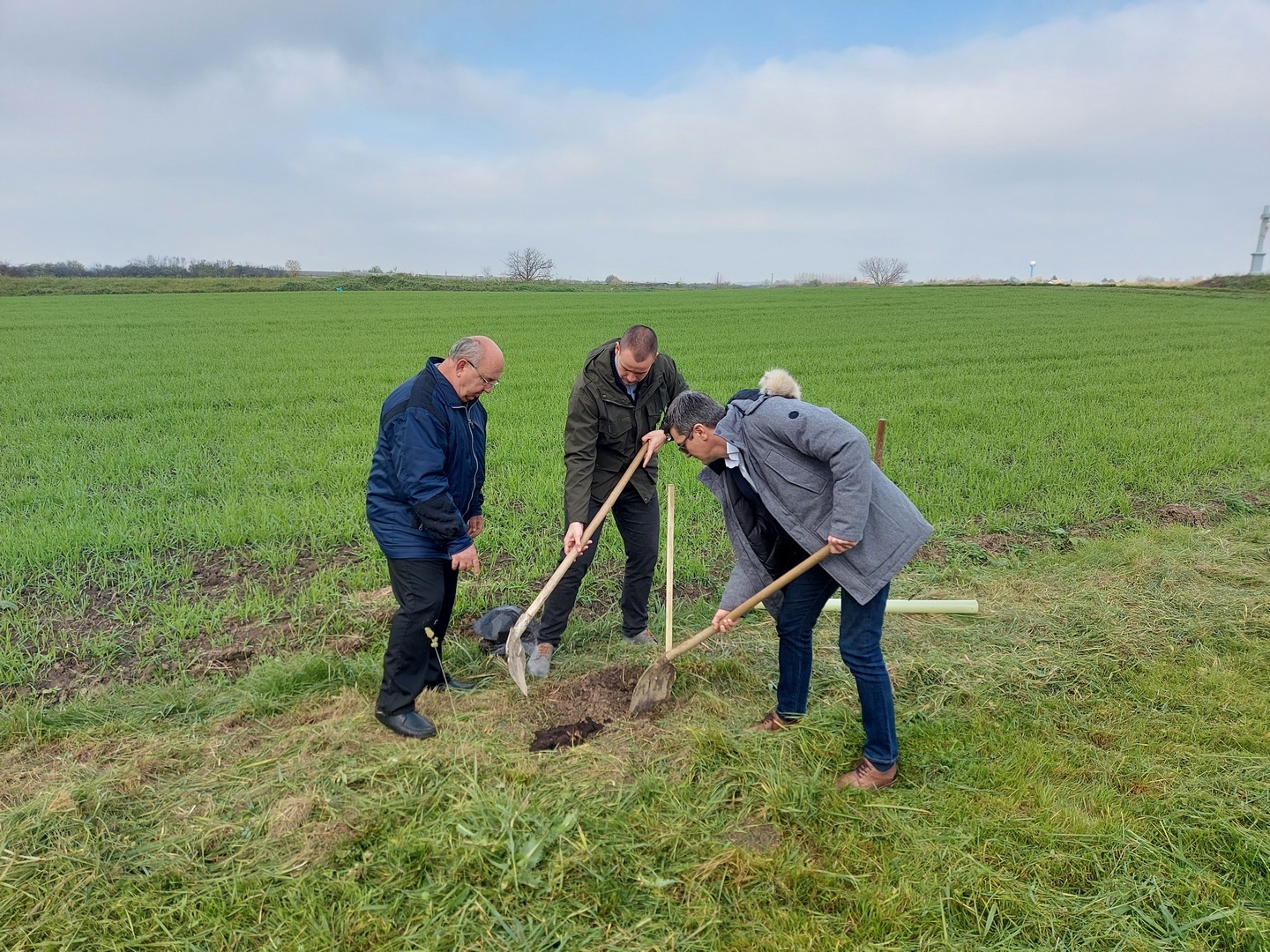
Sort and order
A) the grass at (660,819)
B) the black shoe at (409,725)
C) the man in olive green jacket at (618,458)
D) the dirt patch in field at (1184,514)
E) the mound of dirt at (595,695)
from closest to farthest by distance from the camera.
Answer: the grass at (660,819) → the black shoe at (409,725) → the mound of dirt at (595,695) → the man in olive green jacket at (618,458) → the dirt patch in field at (1184,514)

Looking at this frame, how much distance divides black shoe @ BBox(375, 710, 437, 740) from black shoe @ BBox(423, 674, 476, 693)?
366 millimetres

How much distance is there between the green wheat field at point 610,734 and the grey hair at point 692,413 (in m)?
1.43

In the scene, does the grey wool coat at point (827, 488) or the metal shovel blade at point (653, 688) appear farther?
the metal shovel blade at point (653, 688)

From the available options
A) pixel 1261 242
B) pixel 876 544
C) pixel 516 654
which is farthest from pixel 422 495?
pixel 1261 242

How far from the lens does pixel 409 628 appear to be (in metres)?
3.41

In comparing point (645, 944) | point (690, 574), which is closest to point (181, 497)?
point (690, 574)

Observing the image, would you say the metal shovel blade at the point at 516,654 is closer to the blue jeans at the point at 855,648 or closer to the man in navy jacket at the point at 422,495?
the man in navy jacket at the point at 422,495

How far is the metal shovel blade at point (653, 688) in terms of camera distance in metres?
3.69

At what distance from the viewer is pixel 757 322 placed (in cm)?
2386

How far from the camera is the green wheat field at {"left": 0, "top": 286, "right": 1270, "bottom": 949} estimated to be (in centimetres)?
247

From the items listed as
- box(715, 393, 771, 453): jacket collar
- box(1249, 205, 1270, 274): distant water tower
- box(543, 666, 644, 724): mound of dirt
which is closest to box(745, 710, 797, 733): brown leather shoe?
box(543, 666, 644, 724): mound of dirt

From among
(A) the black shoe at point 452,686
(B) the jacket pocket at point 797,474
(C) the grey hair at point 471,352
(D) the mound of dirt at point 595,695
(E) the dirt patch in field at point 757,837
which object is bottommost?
(E) the dirt patch in field at point 757,837

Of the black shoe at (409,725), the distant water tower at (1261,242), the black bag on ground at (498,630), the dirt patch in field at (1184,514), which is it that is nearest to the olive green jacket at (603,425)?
the black bag on ground at (498,630)

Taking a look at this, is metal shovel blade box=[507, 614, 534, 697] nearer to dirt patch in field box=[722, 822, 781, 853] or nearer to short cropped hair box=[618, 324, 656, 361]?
dirt patch in field box=[722, 822, 781, 853]
